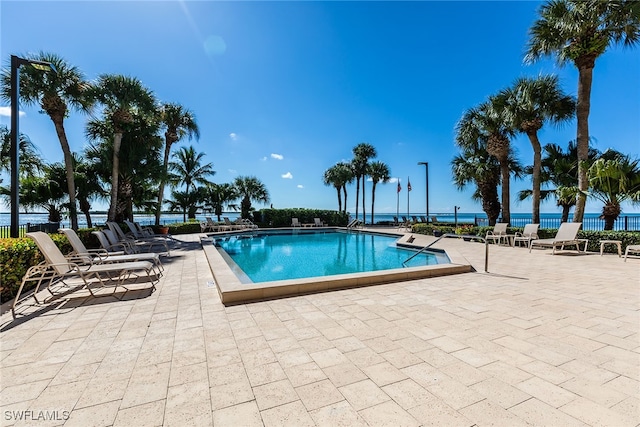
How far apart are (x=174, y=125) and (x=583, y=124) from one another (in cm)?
2060

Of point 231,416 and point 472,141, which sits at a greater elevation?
point 472,141

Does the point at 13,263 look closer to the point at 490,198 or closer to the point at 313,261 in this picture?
the point at 313,261

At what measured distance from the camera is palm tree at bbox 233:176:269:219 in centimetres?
Answer: 2314

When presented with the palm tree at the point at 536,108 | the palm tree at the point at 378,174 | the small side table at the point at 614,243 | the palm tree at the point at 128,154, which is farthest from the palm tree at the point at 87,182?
the palm tree at the point at 378,174

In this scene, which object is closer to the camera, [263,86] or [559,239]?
[559,239]

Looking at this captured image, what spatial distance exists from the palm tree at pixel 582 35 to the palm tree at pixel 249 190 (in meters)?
19.3

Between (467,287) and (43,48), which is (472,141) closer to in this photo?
(467,287)

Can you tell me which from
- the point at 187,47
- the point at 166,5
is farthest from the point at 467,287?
the point at 187,47

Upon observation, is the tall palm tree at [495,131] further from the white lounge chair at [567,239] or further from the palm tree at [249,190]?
the palm tree at [249,190]

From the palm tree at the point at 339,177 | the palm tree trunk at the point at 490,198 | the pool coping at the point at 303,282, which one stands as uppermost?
the palm tree at the point at 339,177

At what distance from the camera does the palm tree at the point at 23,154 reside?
11469mm

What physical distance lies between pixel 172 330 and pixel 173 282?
8.04 feet

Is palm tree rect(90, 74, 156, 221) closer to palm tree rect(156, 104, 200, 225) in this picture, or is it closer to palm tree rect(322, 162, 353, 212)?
palm tree rect(156, 104, 200, 225)

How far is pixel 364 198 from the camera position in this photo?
30.0m
